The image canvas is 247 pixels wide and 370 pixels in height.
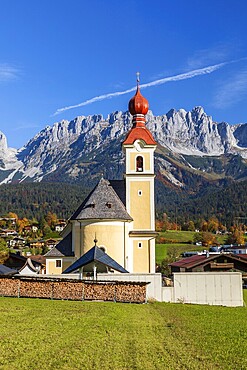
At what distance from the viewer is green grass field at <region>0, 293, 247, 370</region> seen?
9.17 meters

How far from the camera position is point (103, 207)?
3647 cm

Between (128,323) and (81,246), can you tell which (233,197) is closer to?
(81,246)

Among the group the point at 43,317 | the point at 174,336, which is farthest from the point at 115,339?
the point at 43,317

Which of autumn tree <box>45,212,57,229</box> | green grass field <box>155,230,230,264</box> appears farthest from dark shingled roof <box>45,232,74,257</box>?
autumn tree <box>45,212,57,229</box>

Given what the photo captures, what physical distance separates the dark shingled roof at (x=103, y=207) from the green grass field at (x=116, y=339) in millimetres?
17974

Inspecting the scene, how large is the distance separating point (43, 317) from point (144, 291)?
7.65 metres

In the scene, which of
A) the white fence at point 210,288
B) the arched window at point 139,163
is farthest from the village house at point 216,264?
the white fence at point 210,288

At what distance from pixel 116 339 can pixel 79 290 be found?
10572 millimetres

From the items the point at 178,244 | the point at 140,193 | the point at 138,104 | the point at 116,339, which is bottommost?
the point at 116,339

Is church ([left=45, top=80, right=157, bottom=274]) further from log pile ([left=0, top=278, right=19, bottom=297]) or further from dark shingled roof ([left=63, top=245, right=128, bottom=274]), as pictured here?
log pile ([left=0, top=278, right=19, bottom=297])

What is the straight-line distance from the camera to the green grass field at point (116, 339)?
917 cm

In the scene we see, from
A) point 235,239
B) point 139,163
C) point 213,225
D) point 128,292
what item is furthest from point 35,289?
point 213,225

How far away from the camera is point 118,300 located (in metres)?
21.7

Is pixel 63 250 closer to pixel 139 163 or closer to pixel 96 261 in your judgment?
pixel 139 163
